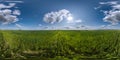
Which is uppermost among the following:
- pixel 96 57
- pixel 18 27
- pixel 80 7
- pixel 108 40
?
pixel 80 7

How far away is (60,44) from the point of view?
494 centimetres

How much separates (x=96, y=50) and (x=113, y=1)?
3.33 feet

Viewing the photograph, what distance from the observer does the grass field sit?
15.7 feet

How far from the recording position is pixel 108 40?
16.2 ft

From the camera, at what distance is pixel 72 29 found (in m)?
4.76

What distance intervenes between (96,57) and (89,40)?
1.23 ft

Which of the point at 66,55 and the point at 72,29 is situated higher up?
the point at 72,29

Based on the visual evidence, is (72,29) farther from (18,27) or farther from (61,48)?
(18,27)

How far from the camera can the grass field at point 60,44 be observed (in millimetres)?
4777

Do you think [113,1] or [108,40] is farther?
[108,40]

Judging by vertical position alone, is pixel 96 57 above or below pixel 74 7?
below

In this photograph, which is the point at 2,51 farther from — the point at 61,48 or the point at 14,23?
the point at 61,48

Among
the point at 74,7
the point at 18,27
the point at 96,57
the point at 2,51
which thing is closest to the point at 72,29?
the point at 74,7

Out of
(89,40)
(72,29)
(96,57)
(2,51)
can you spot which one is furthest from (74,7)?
(2,51)
